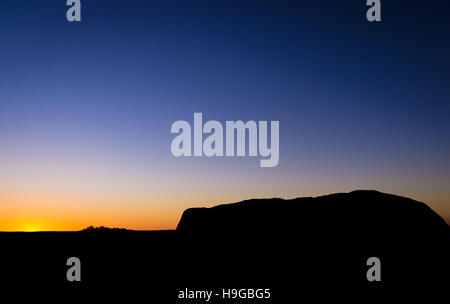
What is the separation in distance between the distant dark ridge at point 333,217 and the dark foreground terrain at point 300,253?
0.14ft

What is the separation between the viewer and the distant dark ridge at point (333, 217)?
17.5 meters

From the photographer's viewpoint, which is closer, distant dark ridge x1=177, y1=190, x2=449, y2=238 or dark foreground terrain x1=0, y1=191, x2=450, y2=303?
dark foreground terrain x1=0, y1=191, x2=450, y2=303

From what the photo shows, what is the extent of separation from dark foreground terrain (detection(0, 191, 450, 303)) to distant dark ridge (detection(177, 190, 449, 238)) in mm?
42

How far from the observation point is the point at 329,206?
18641 mm

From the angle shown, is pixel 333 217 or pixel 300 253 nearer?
pixel 300 253

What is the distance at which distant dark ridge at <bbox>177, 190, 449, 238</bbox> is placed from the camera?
57.5 feet

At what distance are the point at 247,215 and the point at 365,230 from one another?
5.04 meters

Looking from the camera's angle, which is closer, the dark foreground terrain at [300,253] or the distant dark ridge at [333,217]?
the dark foreground terrain at [300,253]

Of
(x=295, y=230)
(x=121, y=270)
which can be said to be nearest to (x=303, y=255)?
(x=295, y=230)

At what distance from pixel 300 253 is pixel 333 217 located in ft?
7.98

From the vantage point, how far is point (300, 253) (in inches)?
653
